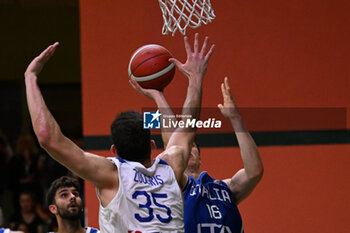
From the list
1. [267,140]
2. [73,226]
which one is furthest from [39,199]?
[267,140]

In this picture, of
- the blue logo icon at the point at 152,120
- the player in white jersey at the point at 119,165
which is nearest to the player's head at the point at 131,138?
the player in white jersey at the point at 119,165

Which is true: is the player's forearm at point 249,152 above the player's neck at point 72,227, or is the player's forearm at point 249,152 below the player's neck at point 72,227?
above

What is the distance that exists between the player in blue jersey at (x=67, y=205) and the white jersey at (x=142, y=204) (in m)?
1.96

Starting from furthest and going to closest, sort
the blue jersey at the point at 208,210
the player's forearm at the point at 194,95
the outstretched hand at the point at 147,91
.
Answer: the blue jersey at the point at 208,210, the outstretched hand at the point at 147,91, the player's forearm at the point at 194,95

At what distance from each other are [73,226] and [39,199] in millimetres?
2712

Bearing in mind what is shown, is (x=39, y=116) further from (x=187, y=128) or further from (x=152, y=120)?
(x=152, y=120)

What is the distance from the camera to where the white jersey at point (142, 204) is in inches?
115

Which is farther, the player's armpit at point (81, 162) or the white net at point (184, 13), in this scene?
the white net at point (184, 13)

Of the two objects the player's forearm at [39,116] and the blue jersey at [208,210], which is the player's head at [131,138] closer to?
the player's forearm at [39,116]

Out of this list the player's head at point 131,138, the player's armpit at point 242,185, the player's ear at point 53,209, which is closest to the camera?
the player's head at point 131,138

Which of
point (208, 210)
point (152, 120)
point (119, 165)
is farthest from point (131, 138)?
point (152, 120)

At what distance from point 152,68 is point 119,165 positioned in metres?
0.99

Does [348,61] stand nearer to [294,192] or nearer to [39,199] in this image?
[294,192]

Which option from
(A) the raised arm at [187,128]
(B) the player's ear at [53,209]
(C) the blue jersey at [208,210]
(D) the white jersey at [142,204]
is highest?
(A) the raised arm at [187,128]
